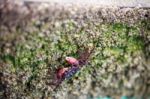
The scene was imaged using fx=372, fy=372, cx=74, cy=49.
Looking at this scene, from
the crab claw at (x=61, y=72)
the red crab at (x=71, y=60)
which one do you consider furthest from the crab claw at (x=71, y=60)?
the crab claw at (x=61, y=72)

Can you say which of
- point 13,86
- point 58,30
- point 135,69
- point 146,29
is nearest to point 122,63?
point 135,69

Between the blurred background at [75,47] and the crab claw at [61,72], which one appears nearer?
the blurred background at [75,47]

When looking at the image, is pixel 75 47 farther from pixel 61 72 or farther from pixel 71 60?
pixel 61 72

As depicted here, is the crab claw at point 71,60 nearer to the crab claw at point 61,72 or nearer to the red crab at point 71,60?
the red crab at point 71,60

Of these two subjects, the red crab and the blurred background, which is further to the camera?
the red crab

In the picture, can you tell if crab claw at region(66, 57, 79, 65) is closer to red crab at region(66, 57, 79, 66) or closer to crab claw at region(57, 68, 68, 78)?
red crab at region(66, 57, 79, 66)

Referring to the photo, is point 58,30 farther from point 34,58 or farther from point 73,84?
point 73,84

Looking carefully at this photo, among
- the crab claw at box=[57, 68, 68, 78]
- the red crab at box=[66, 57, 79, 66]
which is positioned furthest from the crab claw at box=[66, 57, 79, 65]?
the crab claw at box=[57, 68, 68, 78]

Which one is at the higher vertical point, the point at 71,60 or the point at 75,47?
the point at 75,47

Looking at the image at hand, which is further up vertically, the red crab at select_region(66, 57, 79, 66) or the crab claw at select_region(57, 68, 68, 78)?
the red crab at select_region(66, 57, 79, 66)

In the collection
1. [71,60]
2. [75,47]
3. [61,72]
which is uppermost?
[75,47]

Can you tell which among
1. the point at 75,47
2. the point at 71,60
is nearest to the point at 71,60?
the point at 71,60
